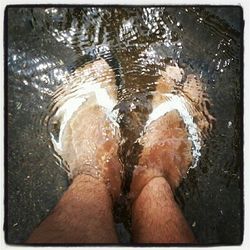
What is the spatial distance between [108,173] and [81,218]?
14cm

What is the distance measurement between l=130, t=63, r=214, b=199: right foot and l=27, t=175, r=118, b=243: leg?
90 millimetres

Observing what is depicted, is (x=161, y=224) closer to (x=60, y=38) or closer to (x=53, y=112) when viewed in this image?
(x=53, y=112)

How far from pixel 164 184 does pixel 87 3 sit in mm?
518

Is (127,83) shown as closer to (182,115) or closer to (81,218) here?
(182,115)

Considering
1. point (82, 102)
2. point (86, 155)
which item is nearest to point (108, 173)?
point (86, 155)

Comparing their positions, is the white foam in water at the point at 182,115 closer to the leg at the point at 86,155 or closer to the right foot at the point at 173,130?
the right foot at the point at 173,130

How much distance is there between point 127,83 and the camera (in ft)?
4.33

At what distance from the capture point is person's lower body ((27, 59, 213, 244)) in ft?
4.25

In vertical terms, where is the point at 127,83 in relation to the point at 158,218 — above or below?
above

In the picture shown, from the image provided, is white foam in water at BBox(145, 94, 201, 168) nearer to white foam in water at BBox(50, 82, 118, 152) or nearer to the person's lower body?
the person's lower body

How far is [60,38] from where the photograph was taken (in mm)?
1319

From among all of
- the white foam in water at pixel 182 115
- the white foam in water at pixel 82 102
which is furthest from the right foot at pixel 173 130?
the white foam in water at pixel 82 102

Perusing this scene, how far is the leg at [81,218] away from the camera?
1.29 meters

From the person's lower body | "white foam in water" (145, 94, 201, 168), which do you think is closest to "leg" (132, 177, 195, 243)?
the person's lower body
